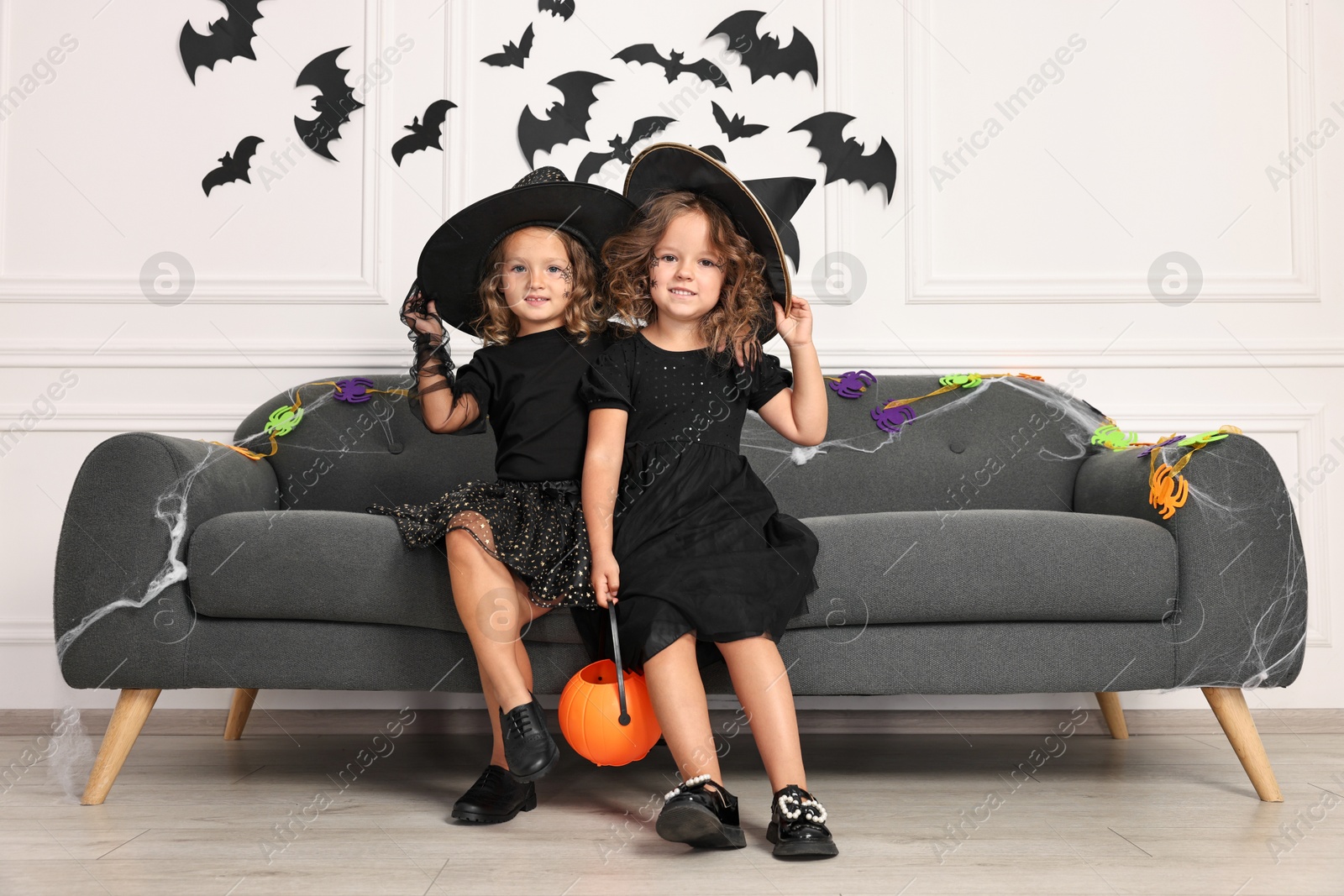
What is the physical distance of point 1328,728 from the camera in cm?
223

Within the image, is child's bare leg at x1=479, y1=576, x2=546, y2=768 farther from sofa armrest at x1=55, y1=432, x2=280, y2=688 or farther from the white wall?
the white wall

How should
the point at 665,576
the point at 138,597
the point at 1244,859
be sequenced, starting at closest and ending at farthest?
1. the point at 1244,859
2. the point at 665,576
3. the point at 138,597

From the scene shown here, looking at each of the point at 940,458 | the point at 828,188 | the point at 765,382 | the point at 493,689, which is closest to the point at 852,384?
the point at 940,458

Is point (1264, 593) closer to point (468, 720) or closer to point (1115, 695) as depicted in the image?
point (1115, 695)

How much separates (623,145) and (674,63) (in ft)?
0.77

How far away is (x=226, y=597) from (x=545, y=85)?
1.44m

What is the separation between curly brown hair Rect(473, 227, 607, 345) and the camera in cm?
165

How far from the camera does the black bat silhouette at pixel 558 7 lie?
2354 millimetres

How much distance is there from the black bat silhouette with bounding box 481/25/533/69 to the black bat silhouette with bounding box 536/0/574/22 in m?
0.06

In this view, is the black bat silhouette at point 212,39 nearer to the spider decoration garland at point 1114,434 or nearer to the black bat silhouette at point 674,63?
the black bat silhouette at point 674,63

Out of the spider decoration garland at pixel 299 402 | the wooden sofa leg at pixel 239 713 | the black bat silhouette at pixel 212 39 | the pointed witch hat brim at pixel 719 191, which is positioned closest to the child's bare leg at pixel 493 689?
the pointed witch hat brim at pixel 719 191

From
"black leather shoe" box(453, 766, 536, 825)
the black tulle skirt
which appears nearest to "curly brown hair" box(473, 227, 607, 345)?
the black tulle skirt

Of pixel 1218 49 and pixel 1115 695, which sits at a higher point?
pixel 1218 49

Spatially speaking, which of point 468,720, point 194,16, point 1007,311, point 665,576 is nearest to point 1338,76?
point 1007,311
